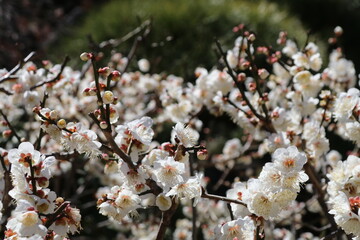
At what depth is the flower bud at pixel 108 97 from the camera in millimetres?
1212

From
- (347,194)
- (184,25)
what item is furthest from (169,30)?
(347,194)

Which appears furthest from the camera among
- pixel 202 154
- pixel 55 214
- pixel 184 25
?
pixel 184 25

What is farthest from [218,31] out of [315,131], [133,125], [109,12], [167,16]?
[133,125]

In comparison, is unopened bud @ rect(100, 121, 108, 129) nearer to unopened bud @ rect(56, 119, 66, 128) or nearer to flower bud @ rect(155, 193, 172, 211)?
unopened bud @ rect(56, 119, 66, 128)

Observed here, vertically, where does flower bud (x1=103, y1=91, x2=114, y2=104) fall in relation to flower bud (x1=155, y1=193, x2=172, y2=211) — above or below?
above

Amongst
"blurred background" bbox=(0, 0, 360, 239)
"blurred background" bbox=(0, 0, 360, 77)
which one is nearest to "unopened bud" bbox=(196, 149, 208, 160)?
"blurred background" bbox=(0, 0, 360, 239)

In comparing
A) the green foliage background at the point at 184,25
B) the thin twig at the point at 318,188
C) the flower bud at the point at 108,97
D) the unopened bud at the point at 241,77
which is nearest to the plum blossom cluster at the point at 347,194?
the thin twig at the point at 318,188

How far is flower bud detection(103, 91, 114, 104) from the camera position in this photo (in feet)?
3.98

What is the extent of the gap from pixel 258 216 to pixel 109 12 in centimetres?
510

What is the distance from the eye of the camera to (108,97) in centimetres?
122

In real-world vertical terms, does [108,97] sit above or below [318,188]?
above

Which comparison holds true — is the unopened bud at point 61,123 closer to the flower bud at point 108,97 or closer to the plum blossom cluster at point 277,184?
the flower bud at point 108,97

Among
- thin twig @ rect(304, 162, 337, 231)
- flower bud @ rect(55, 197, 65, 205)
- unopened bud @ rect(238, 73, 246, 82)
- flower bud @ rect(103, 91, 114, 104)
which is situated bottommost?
thin twig @ rect(304, 162, 337, 231)

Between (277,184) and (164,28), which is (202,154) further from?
(164,28)
